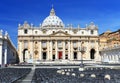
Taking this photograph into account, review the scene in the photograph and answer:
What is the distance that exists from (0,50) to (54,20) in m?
68.9

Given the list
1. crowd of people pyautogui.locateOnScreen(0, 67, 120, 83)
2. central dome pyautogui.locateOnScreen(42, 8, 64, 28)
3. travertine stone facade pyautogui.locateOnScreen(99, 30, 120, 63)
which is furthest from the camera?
central dome pyautogui.locateOnScreen(42, 8, 64, 28)

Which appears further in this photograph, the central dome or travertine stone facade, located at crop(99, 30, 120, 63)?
the central dome

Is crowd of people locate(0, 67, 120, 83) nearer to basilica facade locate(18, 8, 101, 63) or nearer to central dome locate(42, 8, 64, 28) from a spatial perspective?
basilica facade locate(18, 8, 101, 63)

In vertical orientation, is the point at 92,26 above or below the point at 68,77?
above

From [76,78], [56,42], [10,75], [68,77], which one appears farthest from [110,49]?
[76,78]

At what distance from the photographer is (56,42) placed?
11844 centimetres

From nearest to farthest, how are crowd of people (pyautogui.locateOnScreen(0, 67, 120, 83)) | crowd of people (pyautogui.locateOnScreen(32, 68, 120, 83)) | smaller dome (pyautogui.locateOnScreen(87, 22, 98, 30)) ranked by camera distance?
crowd of people (pyautogui.locateOnScreen(32, 68, 120, 83)) → crowd of people (pyautogui.locateOnScreen(0, 67, 120, 83)) → smaller dome (pyautogui.locateOnScreen(87, 22, 98, 30))

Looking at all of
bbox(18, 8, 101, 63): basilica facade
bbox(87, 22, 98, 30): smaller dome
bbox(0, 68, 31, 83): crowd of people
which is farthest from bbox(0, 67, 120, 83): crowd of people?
bbox(87, 22, 98, 30): smaller dome

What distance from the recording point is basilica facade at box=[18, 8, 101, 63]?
117750mm

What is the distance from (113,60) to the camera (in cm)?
10106

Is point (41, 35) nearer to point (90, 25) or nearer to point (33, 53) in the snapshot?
point (33, 53)

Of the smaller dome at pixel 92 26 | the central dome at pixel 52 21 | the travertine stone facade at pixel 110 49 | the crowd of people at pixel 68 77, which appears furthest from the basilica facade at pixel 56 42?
the crowd of people at pixel 68 77

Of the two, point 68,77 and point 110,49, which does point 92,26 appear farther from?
point 68,77

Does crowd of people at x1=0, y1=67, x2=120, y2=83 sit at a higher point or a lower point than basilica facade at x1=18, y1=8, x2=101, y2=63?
lower
